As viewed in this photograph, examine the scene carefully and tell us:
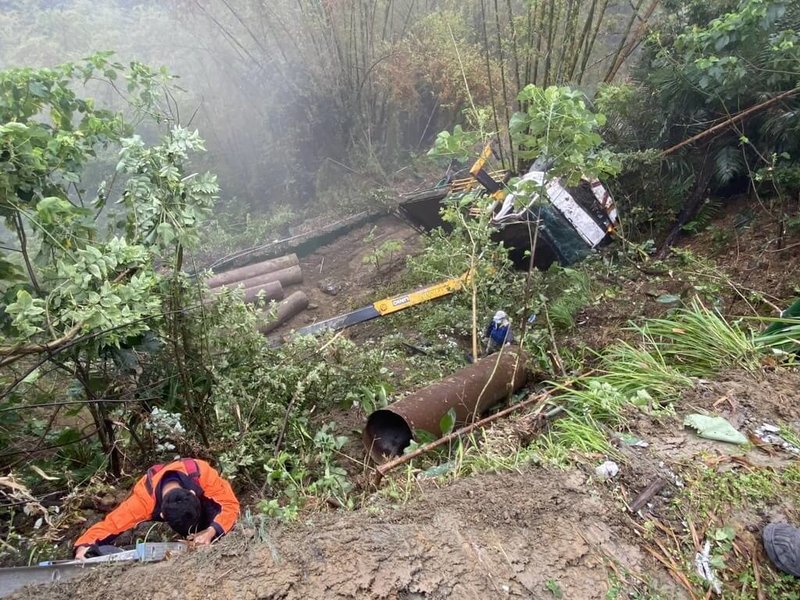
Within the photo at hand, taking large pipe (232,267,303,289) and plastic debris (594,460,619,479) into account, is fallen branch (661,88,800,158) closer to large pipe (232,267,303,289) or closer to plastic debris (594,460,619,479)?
plastic debris (594,460,619,479)

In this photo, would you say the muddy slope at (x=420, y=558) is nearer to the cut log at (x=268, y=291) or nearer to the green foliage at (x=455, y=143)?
the green foliage at (x=455, y=143)

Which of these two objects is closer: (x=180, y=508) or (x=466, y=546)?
(x=466, y=546)

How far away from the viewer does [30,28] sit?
1345 cm

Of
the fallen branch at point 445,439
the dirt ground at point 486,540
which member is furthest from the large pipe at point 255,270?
the dirt ground at point 486,540

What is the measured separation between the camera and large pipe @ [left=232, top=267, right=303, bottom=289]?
791cm

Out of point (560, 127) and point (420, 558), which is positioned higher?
point (560, 127)

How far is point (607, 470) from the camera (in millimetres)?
2311

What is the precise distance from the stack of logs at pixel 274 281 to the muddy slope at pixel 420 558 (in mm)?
5159

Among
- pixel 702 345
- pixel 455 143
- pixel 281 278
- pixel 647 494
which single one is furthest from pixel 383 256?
pixel 647 494

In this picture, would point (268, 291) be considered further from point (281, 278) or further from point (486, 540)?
point (486, 540)

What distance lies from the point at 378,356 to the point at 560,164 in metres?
1.87

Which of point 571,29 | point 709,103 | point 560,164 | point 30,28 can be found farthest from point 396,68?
point 30,28

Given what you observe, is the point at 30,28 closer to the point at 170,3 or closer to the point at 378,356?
the point at 170,3

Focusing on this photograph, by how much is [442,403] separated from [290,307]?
4.19 metres
